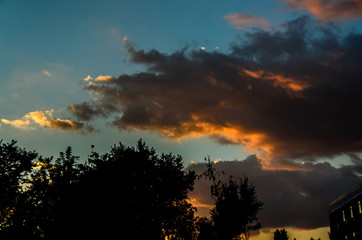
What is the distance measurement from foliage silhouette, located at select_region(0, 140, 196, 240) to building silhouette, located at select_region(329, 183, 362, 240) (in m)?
23.8

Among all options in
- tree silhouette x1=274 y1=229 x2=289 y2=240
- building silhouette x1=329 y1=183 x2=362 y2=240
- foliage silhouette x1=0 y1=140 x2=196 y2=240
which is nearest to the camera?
foliage silhouette x1=0 y1=140 x2=196 y2=240

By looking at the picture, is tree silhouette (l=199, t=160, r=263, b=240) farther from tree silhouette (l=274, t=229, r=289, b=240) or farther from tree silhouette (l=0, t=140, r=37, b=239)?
tree silhouette (l=274, t=229, r=289, b=240)

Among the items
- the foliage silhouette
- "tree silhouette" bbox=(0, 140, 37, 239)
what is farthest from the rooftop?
"tree silhouette" bbox=(0, 140, 37, 239)

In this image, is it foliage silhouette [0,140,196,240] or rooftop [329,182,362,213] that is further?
rooftop [329,182,362,213]

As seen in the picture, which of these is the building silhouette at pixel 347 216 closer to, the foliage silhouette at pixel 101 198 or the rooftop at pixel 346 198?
the rooftop at pixel 346 198

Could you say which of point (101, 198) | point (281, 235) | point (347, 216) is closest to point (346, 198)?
point (347, 216)

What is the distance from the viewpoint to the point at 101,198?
38.6 meters

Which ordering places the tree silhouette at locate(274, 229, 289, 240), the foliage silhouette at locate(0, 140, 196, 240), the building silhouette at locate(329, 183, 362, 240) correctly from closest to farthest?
the foliage silhouette at locate(0, 140, 196, 240), the building silhouette at locate(329, 183, 362, 240), the tree silhouette at locate(274, 229, 289, 240)

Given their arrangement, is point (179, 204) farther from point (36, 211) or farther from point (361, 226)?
point (361, 226)

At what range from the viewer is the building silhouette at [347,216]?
150 ft

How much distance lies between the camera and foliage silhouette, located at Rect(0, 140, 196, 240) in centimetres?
3806

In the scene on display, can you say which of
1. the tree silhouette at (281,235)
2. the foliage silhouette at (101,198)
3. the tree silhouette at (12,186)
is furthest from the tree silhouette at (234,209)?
the tree silhouette at (281,235)

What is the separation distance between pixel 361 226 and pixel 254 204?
1611cm

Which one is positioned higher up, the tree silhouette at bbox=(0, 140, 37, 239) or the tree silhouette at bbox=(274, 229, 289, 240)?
the tree silhouette at bbox=(0, 140, 37, 239)
